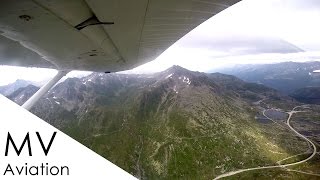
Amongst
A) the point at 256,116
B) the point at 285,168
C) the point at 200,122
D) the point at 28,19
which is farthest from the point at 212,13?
the point at 256,116

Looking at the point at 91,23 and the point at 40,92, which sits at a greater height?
the point at 91,23

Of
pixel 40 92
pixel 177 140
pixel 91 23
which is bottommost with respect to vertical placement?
pixel 177 140

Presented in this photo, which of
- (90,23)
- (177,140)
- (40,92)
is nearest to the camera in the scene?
(90,23)

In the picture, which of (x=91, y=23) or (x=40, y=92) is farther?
(x=40, y=92)

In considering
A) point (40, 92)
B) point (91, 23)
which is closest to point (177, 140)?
point (40, 92)

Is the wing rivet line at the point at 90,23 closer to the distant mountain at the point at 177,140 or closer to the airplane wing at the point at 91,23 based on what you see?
the airplane wing at the point at 91,23

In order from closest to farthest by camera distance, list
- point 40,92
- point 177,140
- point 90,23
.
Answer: point 90,23 < point 40,92 < point 177,140

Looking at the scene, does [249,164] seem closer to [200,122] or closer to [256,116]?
[200,122]

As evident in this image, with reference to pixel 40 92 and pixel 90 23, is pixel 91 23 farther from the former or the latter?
pixel 40 92

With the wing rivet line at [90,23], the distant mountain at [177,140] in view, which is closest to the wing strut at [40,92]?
the wing rivet line at [90,23]
